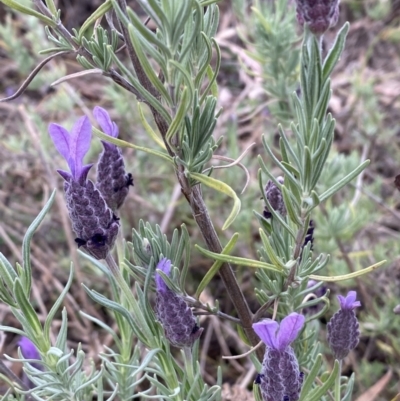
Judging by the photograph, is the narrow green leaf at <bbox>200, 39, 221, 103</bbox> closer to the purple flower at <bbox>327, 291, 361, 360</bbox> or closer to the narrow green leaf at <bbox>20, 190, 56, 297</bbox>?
the narrow green leaf at <bbox>20, 190, 56, 297</bbox>

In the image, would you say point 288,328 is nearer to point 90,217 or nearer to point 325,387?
point 325,387

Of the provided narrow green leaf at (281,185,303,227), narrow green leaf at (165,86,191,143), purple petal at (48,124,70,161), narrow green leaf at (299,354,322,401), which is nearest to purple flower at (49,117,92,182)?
purple petal at (48,124,70,161)

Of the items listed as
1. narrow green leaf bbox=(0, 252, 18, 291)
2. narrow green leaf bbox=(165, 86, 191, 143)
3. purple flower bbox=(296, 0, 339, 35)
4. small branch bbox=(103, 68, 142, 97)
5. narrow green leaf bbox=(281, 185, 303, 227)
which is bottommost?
narrow green leaf bbox=(0, 252, 18, 291)

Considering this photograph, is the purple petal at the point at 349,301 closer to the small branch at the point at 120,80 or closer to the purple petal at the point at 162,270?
the purple petal at the point at 162,270

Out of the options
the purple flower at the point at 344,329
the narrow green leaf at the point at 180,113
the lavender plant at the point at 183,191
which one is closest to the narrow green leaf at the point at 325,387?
the lavender plant at the point at 183,191

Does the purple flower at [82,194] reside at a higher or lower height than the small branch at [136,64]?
lower

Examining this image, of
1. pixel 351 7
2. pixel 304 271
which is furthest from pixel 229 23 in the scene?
pixel 304 271

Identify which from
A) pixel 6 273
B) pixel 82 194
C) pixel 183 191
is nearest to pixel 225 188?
Answer: pixel 183 191
